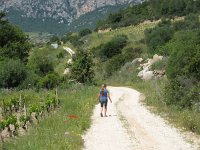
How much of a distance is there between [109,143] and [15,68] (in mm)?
35099

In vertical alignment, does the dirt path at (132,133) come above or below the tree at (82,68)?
below

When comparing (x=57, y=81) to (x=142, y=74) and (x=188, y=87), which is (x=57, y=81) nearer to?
(x=142, y=74)

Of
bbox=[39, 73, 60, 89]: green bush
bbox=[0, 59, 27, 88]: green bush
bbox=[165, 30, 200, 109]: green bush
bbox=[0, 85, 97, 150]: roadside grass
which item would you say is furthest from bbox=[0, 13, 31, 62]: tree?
bbox=[0, 85, 97, 150]: roadside grass

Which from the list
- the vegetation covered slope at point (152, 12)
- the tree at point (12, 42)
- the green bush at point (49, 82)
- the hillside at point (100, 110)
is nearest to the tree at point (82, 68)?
the hillside at point (100, 110)

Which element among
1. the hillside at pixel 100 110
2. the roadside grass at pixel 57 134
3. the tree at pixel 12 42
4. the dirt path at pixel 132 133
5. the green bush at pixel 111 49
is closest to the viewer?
the roadside grass at pixel 57 134

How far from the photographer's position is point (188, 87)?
2686 centimetres

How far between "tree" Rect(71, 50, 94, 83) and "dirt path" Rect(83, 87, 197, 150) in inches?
1126

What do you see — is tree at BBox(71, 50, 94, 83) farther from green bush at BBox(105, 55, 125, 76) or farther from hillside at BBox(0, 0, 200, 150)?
green bush at BBox(105, 55, 125, 76)

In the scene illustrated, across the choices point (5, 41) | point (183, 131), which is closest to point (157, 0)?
point (5, 41)

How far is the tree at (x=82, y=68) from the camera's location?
56406 mm

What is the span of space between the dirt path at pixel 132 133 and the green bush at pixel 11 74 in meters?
24.8

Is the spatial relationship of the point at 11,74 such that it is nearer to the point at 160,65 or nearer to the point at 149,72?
the point at 149,72

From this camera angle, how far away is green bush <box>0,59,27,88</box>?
50.2 metres

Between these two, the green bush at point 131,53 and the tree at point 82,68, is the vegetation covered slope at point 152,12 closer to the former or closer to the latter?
the green bush at point 131,53
